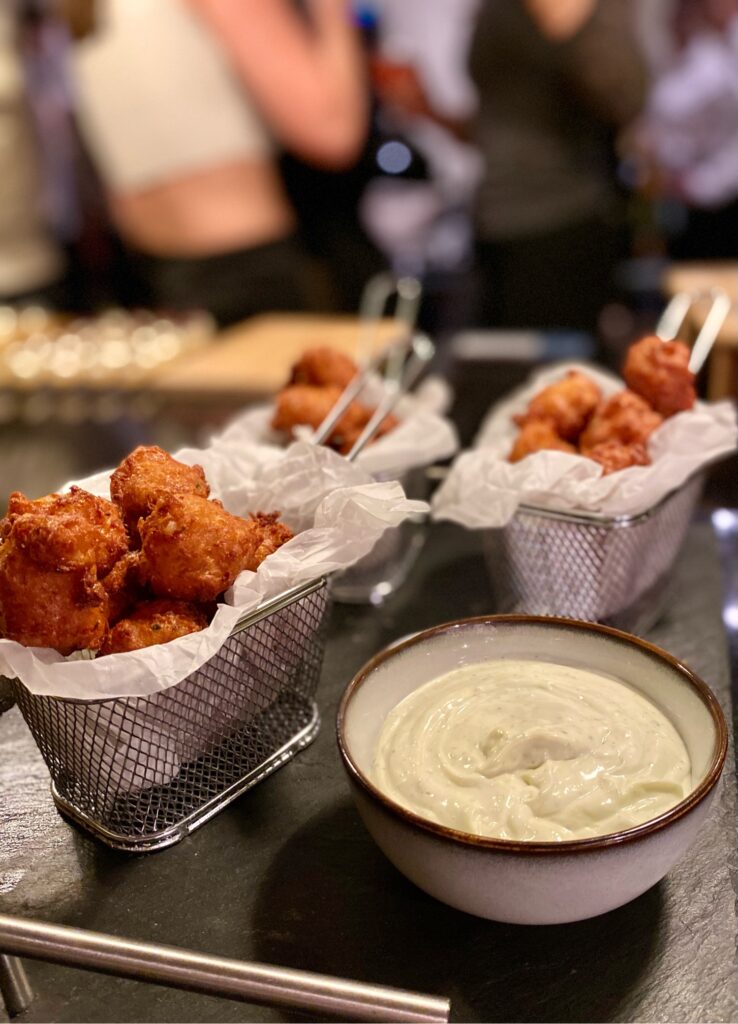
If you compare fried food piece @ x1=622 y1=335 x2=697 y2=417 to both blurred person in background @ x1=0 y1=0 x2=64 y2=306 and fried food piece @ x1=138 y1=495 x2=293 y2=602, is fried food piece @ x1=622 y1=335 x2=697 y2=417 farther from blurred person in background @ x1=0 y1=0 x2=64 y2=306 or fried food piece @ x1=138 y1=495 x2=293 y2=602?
blurred person in background @ x1=0 y1=0 x2=64 y2=306

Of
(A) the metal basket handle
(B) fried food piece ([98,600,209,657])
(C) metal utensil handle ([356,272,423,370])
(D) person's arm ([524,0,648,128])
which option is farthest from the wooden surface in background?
(B) fried food piece ([98,600,209,657])

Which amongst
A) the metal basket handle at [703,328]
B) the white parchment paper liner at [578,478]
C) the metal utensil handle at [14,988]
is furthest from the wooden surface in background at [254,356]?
the metal utensil handle at [14,988]

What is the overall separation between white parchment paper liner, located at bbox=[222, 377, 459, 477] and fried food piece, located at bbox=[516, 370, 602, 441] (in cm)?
14

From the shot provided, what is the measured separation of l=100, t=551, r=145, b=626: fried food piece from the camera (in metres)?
1.16

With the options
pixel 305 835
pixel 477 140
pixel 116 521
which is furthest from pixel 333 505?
pixel 477 140

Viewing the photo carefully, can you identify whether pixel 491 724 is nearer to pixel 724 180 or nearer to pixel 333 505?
pixel 333 505

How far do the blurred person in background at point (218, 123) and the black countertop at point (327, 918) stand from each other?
4.71 m

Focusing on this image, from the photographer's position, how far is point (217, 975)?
81 cm

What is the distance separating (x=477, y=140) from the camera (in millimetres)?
5297

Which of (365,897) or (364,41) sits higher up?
(364,41)

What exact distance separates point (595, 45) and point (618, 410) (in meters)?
4.19

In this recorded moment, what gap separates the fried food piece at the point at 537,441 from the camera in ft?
5.18

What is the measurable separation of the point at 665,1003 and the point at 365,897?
32cm

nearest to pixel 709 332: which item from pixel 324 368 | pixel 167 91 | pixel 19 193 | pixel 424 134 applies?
pixel 324 368
